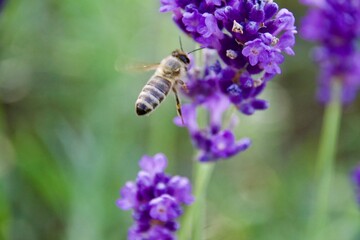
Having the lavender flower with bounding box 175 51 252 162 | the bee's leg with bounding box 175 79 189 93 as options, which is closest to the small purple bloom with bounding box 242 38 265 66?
the lavender flower with bounding box 175 51 252 162

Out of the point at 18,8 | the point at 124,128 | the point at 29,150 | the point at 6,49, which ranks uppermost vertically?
the point at 18,8

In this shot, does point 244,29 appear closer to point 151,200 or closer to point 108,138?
point 151,200

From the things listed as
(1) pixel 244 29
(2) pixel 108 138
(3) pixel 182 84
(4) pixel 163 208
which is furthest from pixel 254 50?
(2) pixel 108 138

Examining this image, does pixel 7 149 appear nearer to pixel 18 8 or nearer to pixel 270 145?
pixel 18 8

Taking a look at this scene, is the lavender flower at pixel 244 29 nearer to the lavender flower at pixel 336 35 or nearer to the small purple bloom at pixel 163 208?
the small purple bloom at pixel 163 208

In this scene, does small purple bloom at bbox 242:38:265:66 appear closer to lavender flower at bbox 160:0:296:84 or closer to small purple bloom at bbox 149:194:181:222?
lavender flower at bbox 160:0:296:84

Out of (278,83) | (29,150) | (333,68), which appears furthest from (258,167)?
(29,150)
